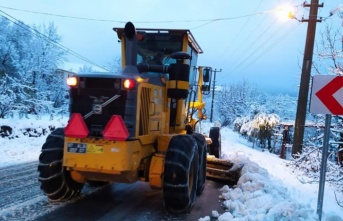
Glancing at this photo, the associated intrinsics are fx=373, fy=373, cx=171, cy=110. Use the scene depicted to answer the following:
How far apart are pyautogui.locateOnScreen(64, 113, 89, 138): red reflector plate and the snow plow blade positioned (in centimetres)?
377

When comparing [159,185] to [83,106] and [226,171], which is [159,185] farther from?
[226,171]

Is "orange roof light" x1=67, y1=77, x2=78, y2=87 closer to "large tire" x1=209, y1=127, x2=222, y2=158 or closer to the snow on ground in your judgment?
the snow on ground

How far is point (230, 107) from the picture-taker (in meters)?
64.9

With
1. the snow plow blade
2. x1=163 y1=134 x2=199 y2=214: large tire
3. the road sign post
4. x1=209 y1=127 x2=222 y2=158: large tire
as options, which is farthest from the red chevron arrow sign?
x1=209 y1=127 x2=222 y2=158: large tire

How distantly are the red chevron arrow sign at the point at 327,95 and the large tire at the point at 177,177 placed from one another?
1925mm

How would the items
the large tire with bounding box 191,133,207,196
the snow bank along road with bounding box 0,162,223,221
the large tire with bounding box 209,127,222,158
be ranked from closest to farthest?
the snow bank along road with bounding box 0,162,223,221
the large tire with bounding box 191,133,207,196
the large tire with bounding box 209,127,222,158

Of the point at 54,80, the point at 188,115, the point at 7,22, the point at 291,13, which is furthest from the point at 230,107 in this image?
the point at 188,115

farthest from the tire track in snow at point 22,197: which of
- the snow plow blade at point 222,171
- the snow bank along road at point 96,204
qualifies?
the snow plow blade at point 222,171

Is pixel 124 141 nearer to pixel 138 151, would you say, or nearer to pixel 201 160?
pixel 138 151

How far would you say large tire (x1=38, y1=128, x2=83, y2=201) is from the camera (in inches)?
223

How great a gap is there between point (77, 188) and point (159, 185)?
1.49 meters

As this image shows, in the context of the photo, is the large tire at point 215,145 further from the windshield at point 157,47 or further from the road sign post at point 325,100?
the road sign post at point 325,100

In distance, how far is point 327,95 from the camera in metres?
5.11

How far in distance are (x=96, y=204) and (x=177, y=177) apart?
58.1 inches
